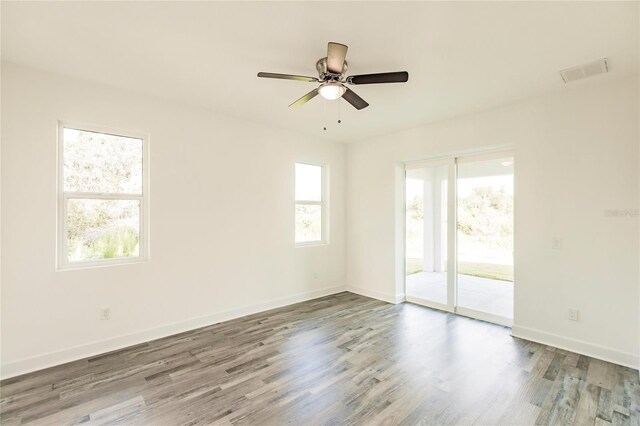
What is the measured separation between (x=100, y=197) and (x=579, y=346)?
16.7ft

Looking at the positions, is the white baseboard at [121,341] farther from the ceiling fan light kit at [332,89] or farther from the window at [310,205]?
the ceiling fan light kit at [332,89]

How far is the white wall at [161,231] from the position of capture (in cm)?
263

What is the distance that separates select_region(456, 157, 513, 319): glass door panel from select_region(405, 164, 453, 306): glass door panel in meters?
0.21

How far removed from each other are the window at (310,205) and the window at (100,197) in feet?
7.29

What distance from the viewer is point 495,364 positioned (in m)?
2.77

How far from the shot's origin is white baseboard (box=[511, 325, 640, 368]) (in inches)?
109

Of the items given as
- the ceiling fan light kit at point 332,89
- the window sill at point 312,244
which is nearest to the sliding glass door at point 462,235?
the window sill at point 312,244

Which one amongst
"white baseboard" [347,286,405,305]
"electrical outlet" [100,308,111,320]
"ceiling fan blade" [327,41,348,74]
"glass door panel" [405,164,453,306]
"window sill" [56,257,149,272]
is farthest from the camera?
"white baseboard" [347,286,405,305]

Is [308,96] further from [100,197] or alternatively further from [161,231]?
[100,197]

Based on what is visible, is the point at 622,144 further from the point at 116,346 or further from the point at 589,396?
the point at 116,346

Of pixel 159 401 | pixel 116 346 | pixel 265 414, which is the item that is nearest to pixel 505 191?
pixel 265 414

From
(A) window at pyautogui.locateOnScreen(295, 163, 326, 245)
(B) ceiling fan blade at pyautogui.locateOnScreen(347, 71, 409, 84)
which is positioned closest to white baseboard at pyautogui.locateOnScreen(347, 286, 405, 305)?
(A) window at pyautogui.locateOnScreen(295, 163, 326, 245)

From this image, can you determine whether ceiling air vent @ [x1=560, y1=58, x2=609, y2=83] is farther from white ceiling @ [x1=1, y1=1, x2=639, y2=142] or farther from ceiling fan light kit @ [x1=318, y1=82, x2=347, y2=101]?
ceiling fan light kit @ [x1=318, y1=82, x2=347, y2=101]

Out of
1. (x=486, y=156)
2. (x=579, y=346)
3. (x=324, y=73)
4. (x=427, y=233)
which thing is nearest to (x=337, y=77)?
(x=324, y=73)
